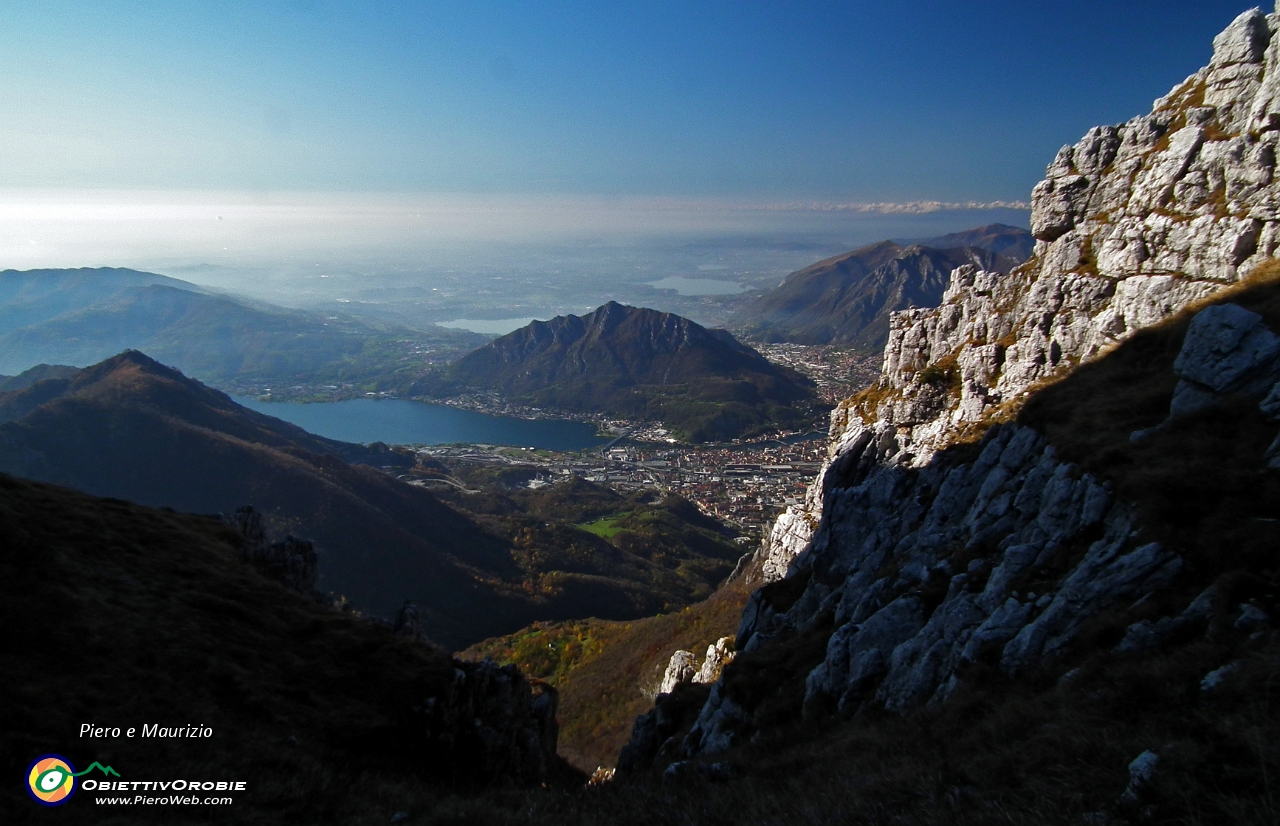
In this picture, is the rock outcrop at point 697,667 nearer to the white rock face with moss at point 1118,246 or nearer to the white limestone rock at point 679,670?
the white limestone rock at point 679,670

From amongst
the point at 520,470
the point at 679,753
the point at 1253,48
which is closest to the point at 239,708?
the point at 679,753

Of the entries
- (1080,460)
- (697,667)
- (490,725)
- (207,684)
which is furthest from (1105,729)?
(697,667)

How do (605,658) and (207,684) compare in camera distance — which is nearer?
(207,684)

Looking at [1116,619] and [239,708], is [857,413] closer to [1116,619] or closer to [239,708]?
[1116,619]

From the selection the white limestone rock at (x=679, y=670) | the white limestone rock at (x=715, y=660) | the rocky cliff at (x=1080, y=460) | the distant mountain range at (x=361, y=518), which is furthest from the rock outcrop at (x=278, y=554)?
the distant mountain range at (x=361, y=518)

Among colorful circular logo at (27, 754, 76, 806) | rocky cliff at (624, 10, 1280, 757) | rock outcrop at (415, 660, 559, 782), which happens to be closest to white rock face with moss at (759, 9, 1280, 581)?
rocky cliff at (624, 10, 1280, 757)

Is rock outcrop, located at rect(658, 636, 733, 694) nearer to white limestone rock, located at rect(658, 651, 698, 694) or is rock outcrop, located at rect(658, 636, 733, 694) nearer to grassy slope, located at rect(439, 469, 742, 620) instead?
white limestone rock, located at rect(658, 651, 698, 694)

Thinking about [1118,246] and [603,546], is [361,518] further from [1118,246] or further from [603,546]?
[1118,246]
